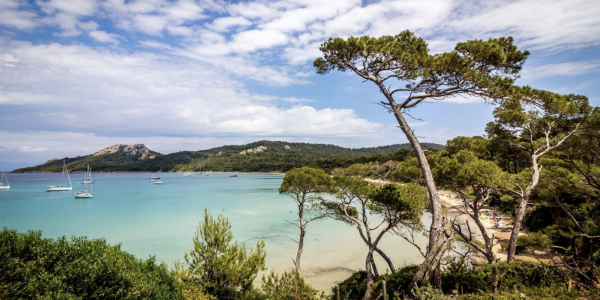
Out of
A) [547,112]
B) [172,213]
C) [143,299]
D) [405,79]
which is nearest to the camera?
[143,299]

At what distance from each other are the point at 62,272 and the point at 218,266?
3.91 metres

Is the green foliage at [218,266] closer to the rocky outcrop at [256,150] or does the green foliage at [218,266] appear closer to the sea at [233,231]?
the sea at [233,231]

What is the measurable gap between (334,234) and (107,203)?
44.4m

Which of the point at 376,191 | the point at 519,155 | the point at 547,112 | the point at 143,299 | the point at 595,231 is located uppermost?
the point at 547,112

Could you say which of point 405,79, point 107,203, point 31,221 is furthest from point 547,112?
point 107,203

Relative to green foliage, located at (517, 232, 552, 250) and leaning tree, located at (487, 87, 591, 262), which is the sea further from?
leaning tree, located at (487, 87, 591, 262)

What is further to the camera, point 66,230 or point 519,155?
point 66,230

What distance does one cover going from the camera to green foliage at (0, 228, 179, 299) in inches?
190

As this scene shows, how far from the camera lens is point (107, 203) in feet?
165

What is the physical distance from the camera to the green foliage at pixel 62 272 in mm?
4816

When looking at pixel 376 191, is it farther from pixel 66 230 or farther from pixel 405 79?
pixel 66 230

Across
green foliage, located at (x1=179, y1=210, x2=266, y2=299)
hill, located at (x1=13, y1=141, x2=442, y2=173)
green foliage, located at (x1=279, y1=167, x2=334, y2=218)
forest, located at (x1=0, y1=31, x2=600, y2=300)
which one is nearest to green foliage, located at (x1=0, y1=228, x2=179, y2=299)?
forest, located at (x1=0, y1=31, x2=600, y2=300)

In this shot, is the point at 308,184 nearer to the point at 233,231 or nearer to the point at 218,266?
the point at 218,266

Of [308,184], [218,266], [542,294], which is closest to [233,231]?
[308,184]
